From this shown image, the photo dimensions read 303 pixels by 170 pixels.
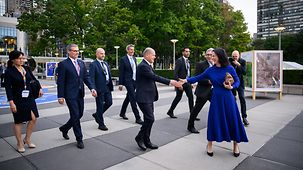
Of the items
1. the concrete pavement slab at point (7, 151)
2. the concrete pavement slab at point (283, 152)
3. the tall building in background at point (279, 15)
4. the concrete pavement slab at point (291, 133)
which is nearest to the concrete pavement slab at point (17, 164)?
the concrete pavement slab at point (7, 151)

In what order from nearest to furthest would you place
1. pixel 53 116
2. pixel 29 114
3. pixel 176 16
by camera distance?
pixel 29 114
pixel 53 116
pixel 176 16

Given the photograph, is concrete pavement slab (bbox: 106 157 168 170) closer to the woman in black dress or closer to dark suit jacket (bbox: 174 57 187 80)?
the woman in black dress

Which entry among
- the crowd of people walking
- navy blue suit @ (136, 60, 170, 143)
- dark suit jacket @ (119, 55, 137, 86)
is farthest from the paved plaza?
dark suit jacket @ (119, 55, 137, 86)

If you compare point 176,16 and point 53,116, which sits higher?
point 176,16

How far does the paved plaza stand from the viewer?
394cm

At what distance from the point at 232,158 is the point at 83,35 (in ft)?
110

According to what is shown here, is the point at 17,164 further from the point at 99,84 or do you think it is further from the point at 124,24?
the point at 124,24

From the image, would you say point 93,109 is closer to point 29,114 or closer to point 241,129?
point 29,114

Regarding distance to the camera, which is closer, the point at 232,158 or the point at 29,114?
the point at 232,158

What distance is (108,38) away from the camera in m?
31.3

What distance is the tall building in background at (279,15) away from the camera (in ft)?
276

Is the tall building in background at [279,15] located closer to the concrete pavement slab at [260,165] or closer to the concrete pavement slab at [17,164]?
the concrete pavement slab at [260,165]

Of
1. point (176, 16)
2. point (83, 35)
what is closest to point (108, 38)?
point (83, 35)

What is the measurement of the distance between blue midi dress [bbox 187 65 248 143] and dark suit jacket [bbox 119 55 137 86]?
9.53 feet
